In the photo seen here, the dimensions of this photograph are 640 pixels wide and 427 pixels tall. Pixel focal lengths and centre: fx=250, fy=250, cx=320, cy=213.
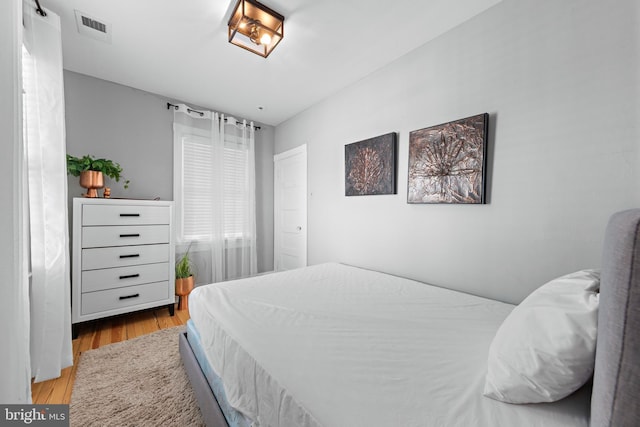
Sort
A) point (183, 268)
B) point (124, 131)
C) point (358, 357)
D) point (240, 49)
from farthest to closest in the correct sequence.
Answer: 1. point (183, 268)
2. point (124, 131)
3. point (240, 49)
4. point (358, 357)

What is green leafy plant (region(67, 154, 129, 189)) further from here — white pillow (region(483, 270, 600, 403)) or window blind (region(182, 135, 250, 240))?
white pillow (region(483, 270, 600, 403))

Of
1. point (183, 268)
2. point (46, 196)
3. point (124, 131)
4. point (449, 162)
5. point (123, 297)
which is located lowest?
point (123, 297)

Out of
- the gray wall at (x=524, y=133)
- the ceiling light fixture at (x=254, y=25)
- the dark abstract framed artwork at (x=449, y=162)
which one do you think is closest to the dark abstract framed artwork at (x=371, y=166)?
the gray wall at (x=524, y=133)

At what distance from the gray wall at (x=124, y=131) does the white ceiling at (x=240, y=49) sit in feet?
0.47

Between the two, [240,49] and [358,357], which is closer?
[358,357]

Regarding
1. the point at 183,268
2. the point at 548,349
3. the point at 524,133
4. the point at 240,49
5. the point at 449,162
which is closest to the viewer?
the point at 548,349

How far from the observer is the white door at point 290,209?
3.47 meters

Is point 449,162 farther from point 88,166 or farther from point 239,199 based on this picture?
point 88,166

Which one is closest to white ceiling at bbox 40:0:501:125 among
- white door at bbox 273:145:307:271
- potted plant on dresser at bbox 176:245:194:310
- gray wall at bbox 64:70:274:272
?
gray wall at bbox 64:70:274:272

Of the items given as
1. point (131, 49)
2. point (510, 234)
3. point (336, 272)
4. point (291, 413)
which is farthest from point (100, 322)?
point (510, 234)

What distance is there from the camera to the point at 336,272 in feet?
7.64

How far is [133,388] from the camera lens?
1.60 meters

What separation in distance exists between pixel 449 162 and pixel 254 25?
171 cm

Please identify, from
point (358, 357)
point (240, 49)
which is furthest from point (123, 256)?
point (358, 357)
